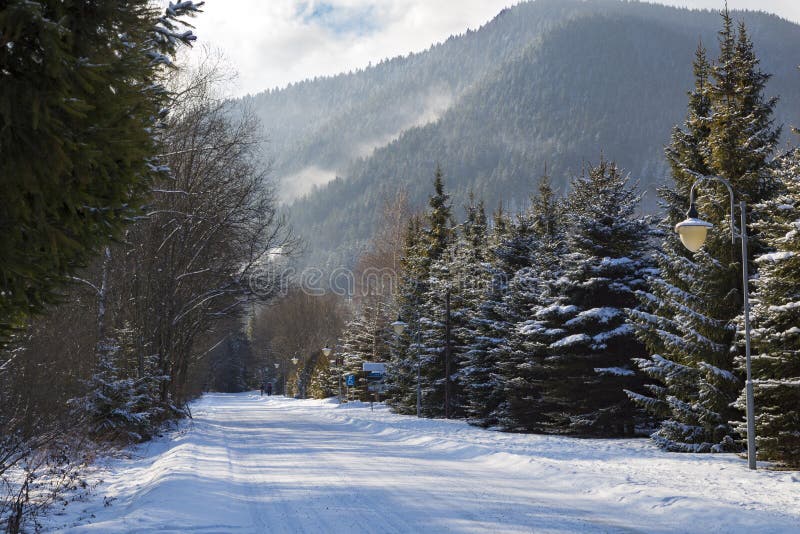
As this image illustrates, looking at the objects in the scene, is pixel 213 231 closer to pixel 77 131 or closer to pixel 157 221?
pixel 157 221

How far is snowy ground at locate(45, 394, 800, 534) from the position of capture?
8.71 m

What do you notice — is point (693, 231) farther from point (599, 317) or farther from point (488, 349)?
point (488, 349)

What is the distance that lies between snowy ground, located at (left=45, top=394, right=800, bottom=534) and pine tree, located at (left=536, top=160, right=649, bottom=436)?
15.2ft

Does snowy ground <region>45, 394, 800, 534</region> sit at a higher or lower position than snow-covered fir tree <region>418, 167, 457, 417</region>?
lower

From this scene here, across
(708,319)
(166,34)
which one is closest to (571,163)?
(708,319)

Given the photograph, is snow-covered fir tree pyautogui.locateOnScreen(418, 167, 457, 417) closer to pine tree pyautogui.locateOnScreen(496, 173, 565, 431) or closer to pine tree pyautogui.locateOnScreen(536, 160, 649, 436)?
pine tree pyautogui.locateOnScreen(496, 173, 565, 431)

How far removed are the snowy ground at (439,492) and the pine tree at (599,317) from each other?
4621 mm

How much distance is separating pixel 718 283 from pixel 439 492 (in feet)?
32.9

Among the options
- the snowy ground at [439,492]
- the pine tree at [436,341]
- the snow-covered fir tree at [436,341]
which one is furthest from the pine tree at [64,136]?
the pine tree at [436,341]

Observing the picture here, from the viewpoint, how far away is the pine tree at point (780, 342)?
13.4 meters

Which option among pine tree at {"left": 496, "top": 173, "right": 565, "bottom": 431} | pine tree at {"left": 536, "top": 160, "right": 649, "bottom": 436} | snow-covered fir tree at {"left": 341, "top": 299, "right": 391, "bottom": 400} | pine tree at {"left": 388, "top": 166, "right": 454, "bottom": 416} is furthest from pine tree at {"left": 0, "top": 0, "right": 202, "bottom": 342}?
snow-covered fir tree at {"left": 341, "top": 299, "right": 391, "bottom": 400}

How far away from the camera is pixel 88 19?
195 inches

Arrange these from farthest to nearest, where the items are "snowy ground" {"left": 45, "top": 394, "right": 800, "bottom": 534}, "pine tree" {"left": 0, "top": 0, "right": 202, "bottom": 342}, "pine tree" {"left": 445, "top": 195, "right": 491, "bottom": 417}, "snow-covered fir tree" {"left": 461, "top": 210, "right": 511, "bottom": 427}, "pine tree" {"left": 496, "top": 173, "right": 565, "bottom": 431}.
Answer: "pine tree" {"left": 445, "top": 195, "right": 491, "bottom": 417}, "snow-covered fir tree" {"left": 461, "top": 210, "right": 511, "bottom": 427}, "pine tree" {"left": 496, "top": 173, "right": 565, "bottom": 431}, "snowy ground" {"left": 45, "top": 394, "right": 800, "bottom": 534}, "pine tree" {"left": 0, "top": 0, "right": 202, "bottom": 342}

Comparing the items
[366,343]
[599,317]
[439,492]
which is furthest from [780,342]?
[366,343]
